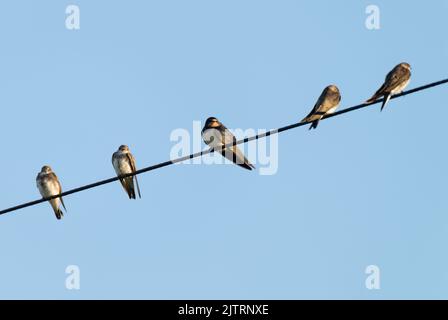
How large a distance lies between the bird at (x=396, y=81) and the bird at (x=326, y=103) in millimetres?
613

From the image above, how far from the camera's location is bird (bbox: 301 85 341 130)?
11581 mm

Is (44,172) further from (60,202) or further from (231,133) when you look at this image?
(231,133)

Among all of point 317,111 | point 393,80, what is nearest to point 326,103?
point 317,111

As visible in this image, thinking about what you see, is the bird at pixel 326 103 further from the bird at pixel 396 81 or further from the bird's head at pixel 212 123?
the bird's head at pixel 212 123

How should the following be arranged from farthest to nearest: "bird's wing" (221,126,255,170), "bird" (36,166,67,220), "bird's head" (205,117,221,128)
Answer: "bird" (36,166,67,220) < "bird's head" (205,117,221,128) < "bird's wing" (221,126,255,170)

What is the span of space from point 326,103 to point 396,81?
846 mm

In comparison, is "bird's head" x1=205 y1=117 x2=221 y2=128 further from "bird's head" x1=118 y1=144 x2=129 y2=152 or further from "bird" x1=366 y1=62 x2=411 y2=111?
"bird" x1=366 y1=62 x2=411 y2=111

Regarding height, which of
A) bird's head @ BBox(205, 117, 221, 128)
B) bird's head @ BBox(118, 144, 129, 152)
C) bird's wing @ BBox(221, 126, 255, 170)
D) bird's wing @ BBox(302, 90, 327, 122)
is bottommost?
bird's wing @ BBox(221, 126, 255, 170)

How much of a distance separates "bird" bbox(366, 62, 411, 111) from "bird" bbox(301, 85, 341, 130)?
0.61 m

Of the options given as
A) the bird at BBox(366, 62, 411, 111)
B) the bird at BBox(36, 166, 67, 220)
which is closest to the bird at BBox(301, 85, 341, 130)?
the bird at BBox(366, 62, 411, 111)

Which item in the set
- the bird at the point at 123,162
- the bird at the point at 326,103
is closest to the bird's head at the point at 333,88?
the bird at the point at 326,103
